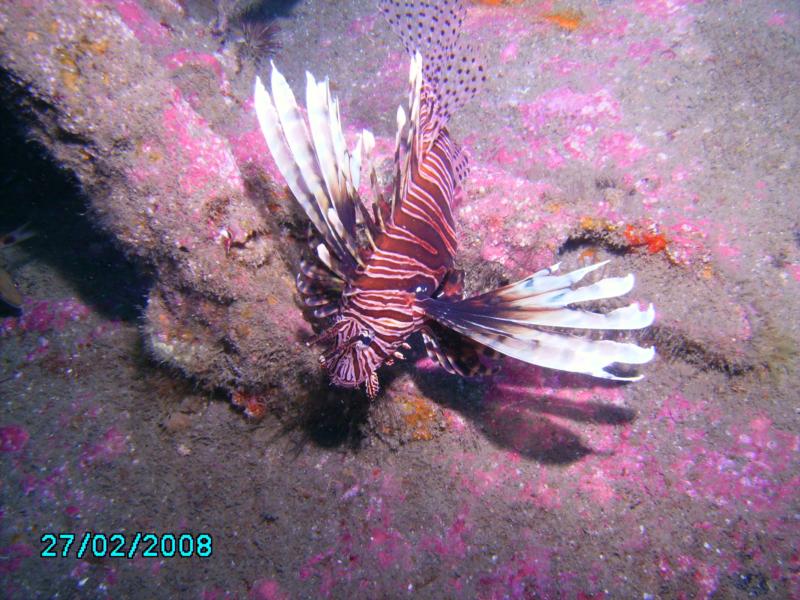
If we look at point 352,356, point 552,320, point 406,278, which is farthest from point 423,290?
point 552,320

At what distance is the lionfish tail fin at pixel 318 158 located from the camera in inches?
95.8

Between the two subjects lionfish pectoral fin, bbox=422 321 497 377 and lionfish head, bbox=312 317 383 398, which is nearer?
lionfish head, bbox=312 317 383 398

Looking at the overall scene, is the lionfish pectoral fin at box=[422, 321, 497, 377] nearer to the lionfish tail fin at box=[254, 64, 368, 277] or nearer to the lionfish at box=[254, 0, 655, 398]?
the lionfish at box=[254, 0, 655, 398]

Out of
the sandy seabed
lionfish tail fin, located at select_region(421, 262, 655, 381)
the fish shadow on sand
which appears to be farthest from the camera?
the fish shadow on sand

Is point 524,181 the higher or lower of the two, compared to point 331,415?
higher

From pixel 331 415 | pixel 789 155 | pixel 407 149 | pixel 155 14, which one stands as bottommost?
pixel 331 415

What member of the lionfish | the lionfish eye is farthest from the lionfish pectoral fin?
the lionfish eye

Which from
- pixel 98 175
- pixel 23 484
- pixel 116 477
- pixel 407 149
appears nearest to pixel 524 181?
pixel 407 149

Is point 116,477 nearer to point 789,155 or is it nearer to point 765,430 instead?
point 765,430

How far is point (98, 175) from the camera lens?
3.25 metres

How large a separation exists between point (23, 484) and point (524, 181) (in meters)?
5.46

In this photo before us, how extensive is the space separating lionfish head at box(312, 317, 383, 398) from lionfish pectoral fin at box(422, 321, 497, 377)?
0.43 meters

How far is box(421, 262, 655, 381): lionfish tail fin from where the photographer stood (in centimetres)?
215

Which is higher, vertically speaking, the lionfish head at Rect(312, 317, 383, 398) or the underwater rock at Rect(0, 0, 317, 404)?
the underwater rock at Rect(0, 0, 317, 404)
